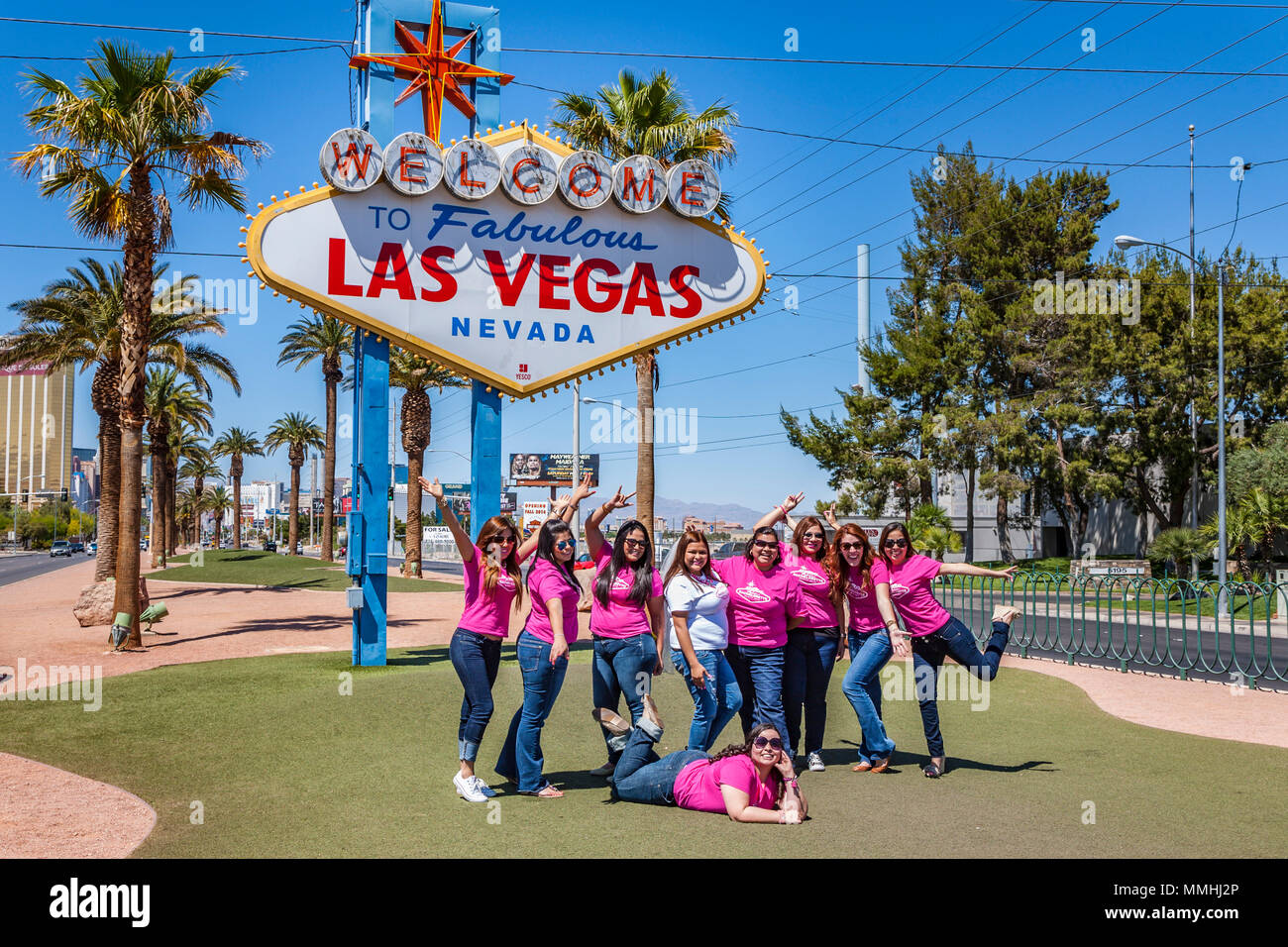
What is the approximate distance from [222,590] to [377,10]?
22.0 metres

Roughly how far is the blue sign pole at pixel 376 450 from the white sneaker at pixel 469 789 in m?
6.67

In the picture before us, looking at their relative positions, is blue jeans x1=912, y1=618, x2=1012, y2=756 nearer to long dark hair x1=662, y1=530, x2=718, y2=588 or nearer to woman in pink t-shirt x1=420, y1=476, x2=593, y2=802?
long dark hair x1=662, y1=530, x2=718, y2=588

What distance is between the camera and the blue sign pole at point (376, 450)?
529 inches

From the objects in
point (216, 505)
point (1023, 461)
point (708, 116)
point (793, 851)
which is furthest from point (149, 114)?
point (216, 505)

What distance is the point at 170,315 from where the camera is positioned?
30094mm

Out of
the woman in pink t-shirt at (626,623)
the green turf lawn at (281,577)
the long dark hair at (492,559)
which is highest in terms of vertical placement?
the long dark hair at (492,559)

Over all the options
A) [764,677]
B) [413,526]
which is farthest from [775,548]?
[413,526]

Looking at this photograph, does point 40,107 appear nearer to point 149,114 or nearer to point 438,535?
point 149,114

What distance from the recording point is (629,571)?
22.6ft

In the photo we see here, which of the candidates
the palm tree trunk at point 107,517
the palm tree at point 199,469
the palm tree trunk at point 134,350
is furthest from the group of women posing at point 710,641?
the palm tree at point 199,469

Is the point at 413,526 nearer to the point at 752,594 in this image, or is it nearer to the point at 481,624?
the point at 752,594

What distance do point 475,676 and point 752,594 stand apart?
1983 millimetres

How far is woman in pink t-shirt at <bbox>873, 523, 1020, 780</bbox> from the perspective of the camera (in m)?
7.61
